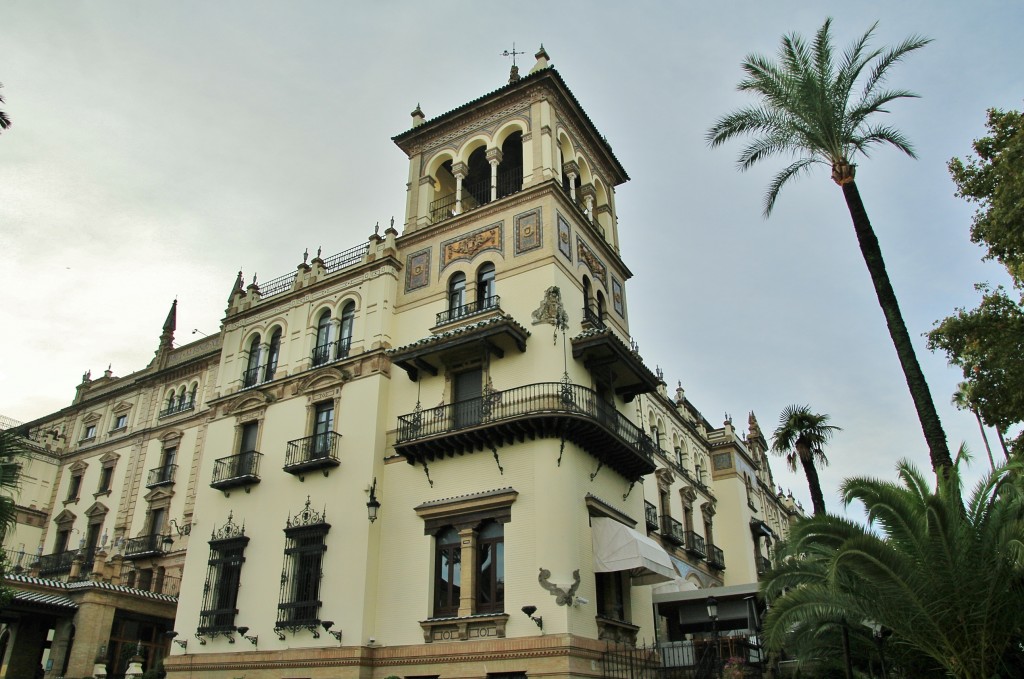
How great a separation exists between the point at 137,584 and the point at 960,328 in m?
31.7

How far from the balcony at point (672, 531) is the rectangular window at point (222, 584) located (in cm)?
1648

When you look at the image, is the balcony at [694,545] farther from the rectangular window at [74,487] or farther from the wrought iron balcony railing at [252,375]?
the rectangular window at [74,487]

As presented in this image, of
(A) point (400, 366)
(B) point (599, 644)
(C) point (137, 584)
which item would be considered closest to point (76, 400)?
(C) point (137, 584)

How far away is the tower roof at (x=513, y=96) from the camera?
26.7 metres

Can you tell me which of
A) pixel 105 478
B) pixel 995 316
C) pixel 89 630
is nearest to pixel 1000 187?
pixel 995 316

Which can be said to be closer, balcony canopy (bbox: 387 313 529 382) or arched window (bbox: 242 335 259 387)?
balcony canopy (bbox: 387 313 529 382)

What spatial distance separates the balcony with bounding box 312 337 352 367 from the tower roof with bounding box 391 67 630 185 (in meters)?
8.10

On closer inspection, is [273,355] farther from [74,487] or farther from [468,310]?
[74,487]

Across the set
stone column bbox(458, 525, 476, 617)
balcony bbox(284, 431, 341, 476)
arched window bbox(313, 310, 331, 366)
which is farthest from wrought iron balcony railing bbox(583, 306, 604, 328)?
arched window bbox(313, 310, 331, 366)

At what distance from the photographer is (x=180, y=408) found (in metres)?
35.9

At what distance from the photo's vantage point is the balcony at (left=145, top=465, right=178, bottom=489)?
33469mm

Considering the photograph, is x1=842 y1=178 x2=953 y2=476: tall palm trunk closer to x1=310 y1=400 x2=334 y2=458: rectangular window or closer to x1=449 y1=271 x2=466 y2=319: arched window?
x1=449 y1=271 x2=466 y2=319: arched window

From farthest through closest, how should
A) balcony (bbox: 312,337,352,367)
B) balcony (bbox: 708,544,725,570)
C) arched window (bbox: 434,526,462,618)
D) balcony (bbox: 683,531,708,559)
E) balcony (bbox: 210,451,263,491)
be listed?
1. balcony (bbox: 708,544,725,570)
2. balcony (bbox: 683,531,708,559)
3. balcony (bbox: 312,337,352,367)
4. balcony (bbox: 210,451,263,491)
5. arched window (bbox: 434,526,462,618)

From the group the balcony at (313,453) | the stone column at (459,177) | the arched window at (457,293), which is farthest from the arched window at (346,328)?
the stone column at (459,177)
